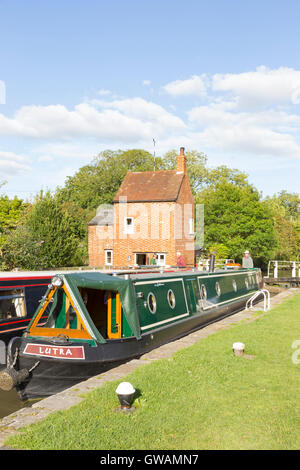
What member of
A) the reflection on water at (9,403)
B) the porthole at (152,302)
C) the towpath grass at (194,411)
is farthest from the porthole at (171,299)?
the reflection on water at (9,403)

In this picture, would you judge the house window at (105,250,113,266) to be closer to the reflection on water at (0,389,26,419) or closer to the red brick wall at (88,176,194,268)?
the red brick wall at (88,176,194,268)

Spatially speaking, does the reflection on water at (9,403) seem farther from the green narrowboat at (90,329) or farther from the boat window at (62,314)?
the boat window at (62,314)

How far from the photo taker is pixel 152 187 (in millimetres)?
31656

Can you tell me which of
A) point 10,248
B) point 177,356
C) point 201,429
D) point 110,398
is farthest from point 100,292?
point 10,248

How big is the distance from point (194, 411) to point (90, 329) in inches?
114

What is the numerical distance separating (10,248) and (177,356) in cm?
1577

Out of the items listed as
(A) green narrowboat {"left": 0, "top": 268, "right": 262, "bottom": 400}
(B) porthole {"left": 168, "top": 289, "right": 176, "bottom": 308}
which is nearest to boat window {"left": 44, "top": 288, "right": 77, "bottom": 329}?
(A) green narrowboat {"left": 0, "top": 268, "right": 262, "bottom": 400}

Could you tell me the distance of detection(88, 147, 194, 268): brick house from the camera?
30.0m

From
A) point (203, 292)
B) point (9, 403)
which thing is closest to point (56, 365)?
point (9, 403)

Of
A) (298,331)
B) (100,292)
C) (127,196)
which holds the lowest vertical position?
(298,331)

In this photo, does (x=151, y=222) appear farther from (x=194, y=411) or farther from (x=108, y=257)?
(x=194, y=411)

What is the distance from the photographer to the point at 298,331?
1064 cm

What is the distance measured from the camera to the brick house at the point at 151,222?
29969 millimetres
